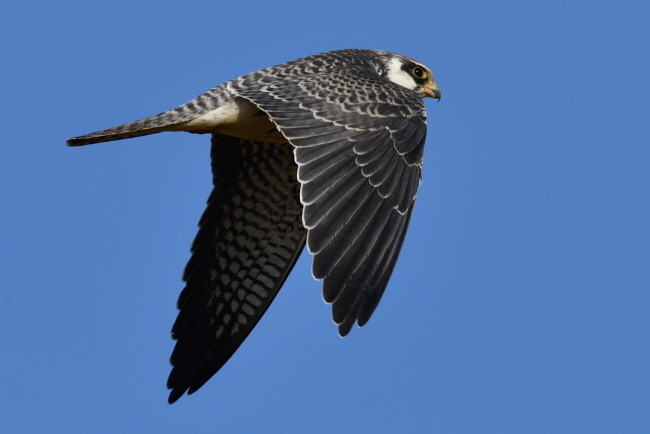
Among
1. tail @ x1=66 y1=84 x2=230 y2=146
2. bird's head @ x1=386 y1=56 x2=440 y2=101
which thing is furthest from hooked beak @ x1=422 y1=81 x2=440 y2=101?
tail @ x1=66 y1=84 x2=230 y2=146

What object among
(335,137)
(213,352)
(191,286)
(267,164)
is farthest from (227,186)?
(335,137)

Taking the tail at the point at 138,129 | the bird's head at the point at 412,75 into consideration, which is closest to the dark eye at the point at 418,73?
the bird's head at the point at 412,75

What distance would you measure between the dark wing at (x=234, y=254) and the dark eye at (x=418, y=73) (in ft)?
4.80

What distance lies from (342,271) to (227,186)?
268cm

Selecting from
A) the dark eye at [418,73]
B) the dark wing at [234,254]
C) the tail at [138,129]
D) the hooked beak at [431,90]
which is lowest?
the dark wing at [234,254]

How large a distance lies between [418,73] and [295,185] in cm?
161

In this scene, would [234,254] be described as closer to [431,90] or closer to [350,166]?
[350,166]

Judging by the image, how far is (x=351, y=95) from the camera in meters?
6.91

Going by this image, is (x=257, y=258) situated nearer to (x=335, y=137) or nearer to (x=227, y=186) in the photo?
(x=227, y=186)

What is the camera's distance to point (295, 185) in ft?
27.1

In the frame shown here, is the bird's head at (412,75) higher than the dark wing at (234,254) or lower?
higher

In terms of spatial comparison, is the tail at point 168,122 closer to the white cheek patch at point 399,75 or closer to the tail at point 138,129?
the tail at point 138,129

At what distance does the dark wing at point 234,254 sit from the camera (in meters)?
7.70

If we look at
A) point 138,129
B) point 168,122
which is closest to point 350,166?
point 168,122
